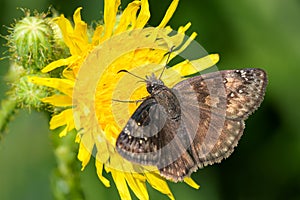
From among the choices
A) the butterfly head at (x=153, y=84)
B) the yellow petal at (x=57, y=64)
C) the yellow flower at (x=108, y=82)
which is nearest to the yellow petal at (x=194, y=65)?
the yellow flower at (x=108, y=82)

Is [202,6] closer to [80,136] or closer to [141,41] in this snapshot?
[141,41]

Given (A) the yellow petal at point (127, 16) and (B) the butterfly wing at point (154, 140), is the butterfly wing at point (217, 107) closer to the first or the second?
(B) the butterfly wing at point (154, 140)

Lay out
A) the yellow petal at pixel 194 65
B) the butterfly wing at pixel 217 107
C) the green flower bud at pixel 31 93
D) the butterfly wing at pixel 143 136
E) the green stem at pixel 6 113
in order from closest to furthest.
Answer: the butterfly wing at pixel 143 136
the butterfly wing at pixel 217 107
the green flower bud at pixel 31 93
the yellow petal at pixel 194 65
the green stem at pixel 6 113

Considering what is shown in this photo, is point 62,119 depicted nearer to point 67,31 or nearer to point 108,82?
point 108,82

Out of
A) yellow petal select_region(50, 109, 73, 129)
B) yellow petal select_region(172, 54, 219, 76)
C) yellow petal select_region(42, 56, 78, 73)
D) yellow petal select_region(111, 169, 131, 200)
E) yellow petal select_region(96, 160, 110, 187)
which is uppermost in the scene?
yellow petal select_region(42, 56, 78, 73)

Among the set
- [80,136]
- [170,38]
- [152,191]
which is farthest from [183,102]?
[152,191]

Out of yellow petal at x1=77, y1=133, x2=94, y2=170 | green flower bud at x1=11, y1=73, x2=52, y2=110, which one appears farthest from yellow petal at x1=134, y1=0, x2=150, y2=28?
yellow petal at x1=77, y1=133, x2=94, y2=170

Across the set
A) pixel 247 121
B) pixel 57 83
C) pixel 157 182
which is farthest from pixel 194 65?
pixel 247 121

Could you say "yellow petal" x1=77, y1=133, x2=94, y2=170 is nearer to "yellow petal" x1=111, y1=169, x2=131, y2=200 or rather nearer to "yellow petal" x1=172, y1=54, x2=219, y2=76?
"yellow petal" x1=111, y1=169, x2=131, y2=200
